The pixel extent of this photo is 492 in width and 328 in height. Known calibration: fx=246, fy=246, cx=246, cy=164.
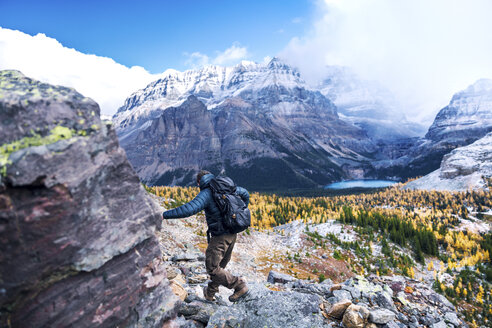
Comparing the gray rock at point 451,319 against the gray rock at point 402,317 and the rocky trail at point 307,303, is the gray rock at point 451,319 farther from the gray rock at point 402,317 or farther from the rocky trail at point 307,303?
the gray rock at point 402,317

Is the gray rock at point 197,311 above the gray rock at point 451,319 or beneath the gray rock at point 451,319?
above

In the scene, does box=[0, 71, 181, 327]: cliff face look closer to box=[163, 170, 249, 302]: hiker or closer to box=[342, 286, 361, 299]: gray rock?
box=[163, 170, 249, 302]: hiker

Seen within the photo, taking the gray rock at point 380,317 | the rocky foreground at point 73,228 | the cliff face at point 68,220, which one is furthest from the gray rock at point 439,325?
the cliff face at point 68,220

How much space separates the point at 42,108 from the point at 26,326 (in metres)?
3.43

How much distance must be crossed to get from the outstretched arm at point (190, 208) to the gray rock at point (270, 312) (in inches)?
111

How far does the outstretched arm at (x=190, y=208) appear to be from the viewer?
6.05m

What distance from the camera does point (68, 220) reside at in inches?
155

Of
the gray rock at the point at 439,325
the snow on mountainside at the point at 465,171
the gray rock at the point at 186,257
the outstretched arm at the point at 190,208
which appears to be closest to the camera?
the outstretched arm at the point at 190,208

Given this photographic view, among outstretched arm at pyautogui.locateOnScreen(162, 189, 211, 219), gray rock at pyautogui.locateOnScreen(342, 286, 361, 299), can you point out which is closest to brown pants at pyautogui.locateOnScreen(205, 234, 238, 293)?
outstretched arm at pyautogui.locateOnScreen(162, 189, 211, 219)

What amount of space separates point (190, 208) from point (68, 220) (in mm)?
2706

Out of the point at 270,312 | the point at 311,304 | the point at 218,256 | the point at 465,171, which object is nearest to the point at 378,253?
the point at 311,304

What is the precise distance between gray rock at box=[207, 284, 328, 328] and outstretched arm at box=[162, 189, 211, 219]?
2822 millimetres

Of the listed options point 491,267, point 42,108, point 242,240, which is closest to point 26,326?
point 42,108

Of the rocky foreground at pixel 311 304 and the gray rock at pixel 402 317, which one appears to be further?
the gray rock at pixel 402 317
